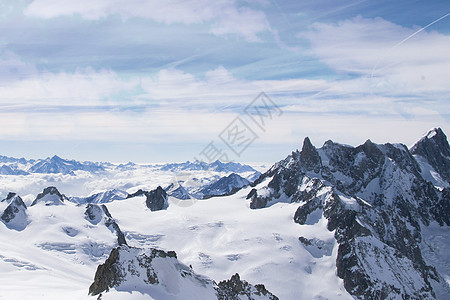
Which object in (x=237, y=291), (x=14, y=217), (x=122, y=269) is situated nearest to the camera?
(x=122, y=269)

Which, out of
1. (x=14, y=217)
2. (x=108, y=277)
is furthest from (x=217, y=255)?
(x=108, y=277)

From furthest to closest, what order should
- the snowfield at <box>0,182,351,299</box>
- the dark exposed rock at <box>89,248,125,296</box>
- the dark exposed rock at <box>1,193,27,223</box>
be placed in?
the dark exposed rock at <box>1,193,27,223</box> < the snowfield at <box>0,182,351,299</box> < the dark exposed rock at <box>89,248,125,296</box>

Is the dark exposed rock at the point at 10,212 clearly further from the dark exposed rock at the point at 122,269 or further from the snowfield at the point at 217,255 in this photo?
the dark exposed rock at the point at 122,269

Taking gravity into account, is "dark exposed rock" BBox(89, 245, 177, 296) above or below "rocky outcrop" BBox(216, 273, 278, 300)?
above

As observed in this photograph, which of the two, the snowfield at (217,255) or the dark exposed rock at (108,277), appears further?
the snowfield at (217,255)

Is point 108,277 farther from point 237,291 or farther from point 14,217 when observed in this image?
point 14,217

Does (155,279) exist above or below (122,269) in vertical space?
below

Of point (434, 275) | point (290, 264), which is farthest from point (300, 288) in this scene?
point (434, 275)

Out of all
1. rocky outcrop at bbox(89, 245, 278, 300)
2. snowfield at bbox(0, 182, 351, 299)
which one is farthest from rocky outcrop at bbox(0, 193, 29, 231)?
rocky outcrop at bbox(89, 245, 278, 300)

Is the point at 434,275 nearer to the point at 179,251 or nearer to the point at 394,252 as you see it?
the point at 394,252

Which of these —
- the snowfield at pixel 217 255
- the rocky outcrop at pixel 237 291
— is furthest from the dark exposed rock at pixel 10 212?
the rocky outcrop at pixel 237 291

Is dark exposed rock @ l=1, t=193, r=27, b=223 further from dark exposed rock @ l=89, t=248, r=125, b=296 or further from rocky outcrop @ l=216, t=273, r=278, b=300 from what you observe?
rocky outcrop @ l=216, t=273, r=278, b=300

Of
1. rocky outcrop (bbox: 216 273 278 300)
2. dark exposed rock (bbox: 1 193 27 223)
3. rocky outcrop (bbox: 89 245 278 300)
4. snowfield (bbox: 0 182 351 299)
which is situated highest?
rocky outcrop (bbox: 89 245 278 300)

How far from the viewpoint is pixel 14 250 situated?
503 feet
